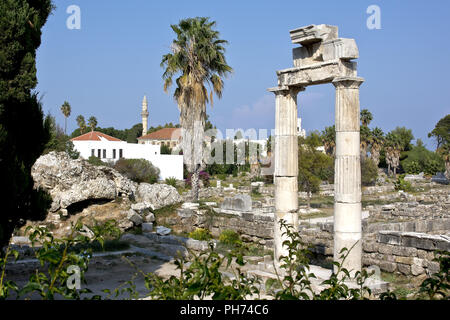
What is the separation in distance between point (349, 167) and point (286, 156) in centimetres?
185

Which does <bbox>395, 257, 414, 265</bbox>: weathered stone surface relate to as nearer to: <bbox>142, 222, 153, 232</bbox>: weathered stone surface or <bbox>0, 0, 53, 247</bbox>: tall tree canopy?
<bbox>0, 0, 53, 247</bbox>: tall tree canopy

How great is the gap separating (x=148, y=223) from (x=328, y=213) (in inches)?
468

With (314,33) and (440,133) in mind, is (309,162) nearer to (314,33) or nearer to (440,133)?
(314,33)

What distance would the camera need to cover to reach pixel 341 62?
998 centimetres

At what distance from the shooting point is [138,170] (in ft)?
144

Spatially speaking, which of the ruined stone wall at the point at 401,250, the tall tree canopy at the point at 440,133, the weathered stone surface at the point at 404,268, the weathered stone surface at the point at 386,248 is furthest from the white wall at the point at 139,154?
the tall tree canopy at the point at 440,133

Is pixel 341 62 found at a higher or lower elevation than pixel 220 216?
higher

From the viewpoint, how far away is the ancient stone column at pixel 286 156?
11281mm

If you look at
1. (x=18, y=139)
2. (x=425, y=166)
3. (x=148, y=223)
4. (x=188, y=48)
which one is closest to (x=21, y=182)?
(x=18, y=139)

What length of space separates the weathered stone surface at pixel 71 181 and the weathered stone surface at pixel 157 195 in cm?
101

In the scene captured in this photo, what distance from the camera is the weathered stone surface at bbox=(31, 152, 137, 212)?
68.8ft

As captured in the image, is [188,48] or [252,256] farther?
[188,48]
